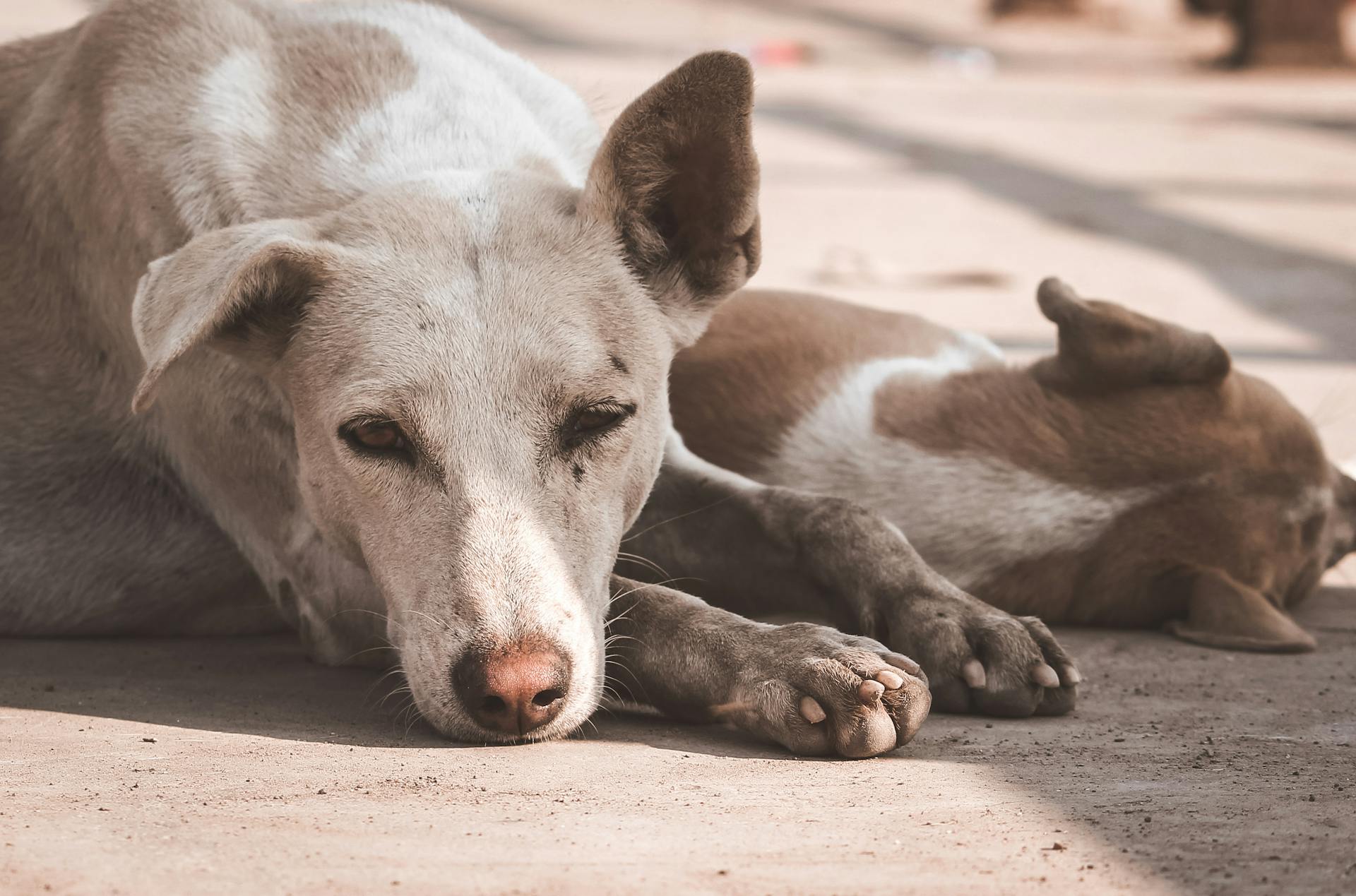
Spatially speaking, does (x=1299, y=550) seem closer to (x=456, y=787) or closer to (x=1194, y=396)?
(x=1194, y=396)

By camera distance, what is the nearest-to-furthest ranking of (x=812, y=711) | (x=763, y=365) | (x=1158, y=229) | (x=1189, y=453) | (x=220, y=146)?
(x=812, y=711)
(x=220, y=146)
(x=1189, y=453)
(x=763, y=365)
(x=1158, y=229)

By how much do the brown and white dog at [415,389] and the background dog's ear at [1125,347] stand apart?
2.57 ft

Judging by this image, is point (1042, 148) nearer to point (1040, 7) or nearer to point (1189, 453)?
point (1189, 453)

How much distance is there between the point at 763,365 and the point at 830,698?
1743 mm

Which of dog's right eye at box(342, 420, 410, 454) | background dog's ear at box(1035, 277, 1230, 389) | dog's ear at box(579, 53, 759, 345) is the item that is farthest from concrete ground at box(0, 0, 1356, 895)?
dog's ear at box(579, 53, 759, 345)

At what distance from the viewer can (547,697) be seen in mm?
2832

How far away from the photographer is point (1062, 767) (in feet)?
9.36

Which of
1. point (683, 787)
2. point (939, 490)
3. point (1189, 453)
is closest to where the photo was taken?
point (683, 787)

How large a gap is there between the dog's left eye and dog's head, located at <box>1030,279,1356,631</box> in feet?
4.58

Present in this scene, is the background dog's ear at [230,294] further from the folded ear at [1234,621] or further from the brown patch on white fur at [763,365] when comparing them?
the folded ear at [1234,621]

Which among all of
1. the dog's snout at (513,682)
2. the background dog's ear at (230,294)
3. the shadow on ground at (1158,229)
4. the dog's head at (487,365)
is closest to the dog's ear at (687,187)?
the dog's head at (487,365)

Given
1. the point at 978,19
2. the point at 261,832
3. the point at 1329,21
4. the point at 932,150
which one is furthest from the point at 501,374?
the point at 978,19

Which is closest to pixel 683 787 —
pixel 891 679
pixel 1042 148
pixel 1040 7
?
pixel 891 679

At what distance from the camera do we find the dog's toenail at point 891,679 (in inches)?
114
